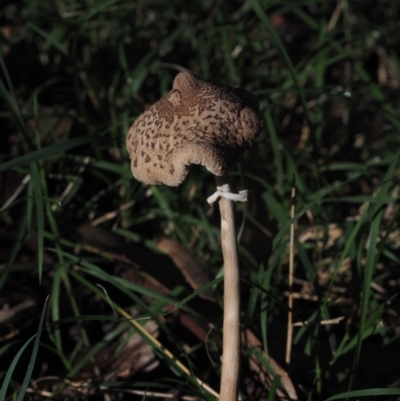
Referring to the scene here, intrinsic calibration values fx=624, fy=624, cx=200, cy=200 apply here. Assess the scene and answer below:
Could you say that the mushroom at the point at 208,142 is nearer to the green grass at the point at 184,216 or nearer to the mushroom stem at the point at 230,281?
the mushroom stem at the point at 230,281

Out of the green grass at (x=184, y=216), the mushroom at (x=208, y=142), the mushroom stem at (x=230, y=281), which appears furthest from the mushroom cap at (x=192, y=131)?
the green grass at (x=184, y=216)

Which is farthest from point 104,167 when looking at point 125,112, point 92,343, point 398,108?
point 398,108

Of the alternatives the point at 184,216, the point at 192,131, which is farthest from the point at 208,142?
the point at 184,216

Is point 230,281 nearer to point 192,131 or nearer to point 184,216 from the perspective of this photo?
point 192,131

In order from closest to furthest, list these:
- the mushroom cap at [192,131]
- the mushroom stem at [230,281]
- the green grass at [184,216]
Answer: the mushroom cap at [192,131] < the mushroom stem at [230,281] < the green grass at [184,216]

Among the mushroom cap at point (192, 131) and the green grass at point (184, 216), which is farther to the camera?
the green grass at point (184, 216)

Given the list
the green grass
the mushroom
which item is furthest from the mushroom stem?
the green grass

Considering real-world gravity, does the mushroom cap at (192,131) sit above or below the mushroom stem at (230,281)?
above

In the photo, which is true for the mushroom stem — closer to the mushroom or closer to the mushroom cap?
the mushroom
